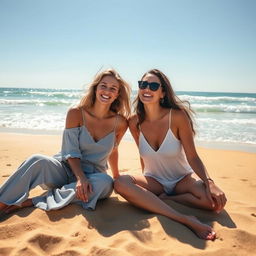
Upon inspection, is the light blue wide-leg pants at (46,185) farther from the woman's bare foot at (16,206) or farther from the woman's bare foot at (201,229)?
the woman's bare foot at (201,229)

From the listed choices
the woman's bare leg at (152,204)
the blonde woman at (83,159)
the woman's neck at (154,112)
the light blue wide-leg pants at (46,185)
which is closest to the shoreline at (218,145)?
the woman's neck at (154,112)

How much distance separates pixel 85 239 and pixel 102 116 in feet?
5.94

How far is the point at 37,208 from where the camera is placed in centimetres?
348

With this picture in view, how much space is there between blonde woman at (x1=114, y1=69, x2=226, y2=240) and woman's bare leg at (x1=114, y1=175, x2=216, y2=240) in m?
0.01

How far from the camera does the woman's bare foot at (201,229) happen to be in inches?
117

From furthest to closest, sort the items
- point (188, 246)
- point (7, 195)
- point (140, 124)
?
point (140, 124) → point (7, 195) → point (188, 246)

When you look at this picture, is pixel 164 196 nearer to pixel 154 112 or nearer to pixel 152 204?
pixel 152 204

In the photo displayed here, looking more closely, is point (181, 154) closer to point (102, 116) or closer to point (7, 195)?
→ point (102, 116)

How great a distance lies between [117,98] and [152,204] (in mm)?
1680

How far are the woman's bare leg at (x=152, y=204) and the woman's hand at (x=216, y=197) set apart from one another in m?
0.39

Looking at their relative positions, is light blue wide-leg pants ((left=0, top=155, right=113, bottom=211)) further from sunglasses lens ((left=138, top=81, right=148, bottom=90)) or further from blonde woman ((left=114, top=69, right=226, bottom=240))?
sunglasses lens ((left=138, top=81, right=148, bottom=90))

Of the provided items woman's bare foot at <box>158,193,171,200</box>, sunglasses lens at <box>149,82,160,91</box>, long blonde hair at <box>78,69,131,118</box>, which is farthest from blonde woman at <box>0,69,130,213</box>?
woman's bare foot at <box>158,193,171,200</box>

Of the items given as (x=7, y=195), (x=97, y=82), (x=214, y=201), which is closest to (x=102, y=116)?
(x=97, y=82)

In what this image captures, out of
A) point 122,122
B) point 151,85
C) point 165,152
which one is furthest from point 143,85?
point 165,152
